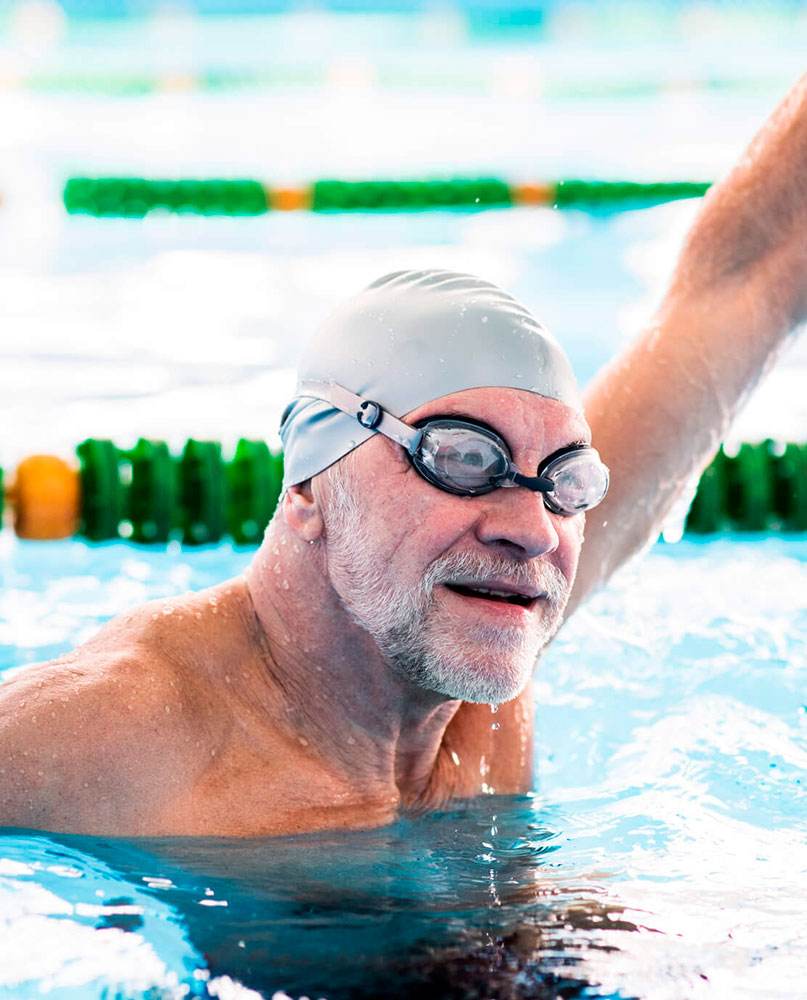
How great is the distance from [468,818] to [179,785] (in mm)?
562

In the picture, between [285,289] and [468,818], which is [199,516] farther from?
[285,289]

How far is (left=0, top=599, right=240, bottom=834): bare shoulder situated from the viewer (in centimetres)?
180

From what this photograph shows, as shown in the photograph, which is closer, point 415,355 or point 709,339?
point 415,355

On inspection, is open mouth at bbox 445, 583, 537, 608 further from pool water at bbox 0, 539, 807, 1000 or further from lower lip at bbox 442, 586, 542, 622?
pool water at bbox 0, 539, 807, 1000

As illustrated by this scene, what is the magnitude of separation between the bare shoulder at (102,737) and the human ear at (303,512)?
0.87ft

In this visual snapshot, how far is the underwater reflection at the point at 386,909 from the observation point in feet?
5.04

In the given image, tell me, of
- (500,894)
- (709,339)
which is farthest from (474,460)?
(709,339)

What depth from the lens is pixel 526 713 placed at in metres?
2.43

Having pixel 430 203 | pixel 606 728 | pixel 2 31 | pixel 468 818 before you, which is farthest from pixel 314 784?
pixel 2 31

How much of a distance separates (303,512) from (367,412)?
189 millimetres

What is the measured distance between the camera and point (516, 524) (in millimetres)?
1903

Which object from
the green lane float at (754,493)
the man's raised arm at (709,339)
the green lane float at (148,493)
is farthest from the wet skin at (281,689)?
the green lane float at (754,493)

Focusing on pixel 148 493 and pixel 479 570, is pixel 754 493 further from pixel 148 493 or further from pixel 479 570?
pixel 479 570

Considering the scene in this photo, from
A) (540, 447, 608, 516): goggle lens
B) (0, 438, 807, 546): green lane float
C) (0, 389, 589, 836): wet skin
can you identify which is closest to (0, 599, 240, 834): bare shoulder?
(0, 389, 589, 836): wet skin
